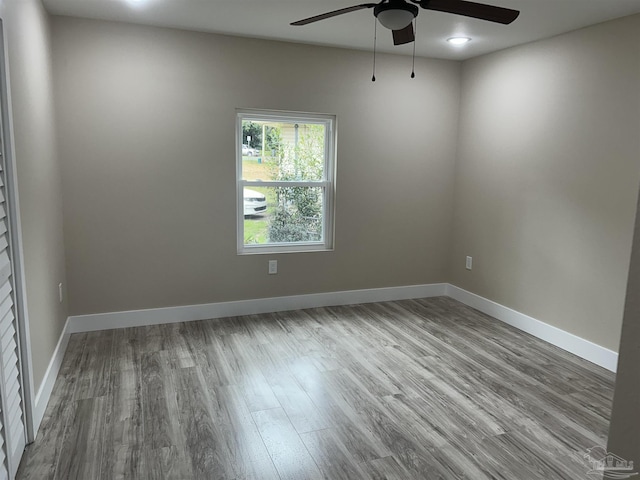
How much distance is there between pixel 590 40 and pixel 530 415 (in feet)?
8.42

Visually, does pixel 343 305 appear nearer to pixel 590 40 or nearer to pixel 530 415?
pixel 530 415

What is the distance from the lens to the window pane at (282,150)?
4.14 meters

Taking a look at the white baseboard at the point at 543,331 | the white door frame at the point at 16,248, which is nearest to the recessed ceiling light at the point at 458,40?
the white baseboard at the point at 543,331

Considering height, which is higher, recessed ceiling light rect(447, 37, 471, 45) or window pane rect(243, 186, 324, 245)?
recessed ceiling light rect(447, 37, 471, 45)

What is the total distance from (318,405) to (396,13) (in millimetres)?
2077

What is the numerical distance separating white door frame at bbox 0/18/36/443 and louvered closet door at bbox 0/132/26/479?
0.03 m

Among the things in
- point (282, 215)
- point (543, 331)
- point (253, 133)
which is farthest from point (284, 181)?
point (543, 331)

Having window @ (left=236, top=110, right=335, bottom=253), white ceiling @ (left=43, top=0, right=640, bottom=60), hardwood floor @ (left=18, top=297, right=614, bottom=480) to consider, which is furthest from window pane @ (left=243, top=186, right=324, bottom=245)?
white ceiling @ (left=43, top=0, right=640, bottom=60)

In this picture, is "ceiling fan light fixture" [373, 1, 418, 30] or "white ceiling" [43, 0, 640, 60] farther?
"white ceiling" [43, 0, 640, 60]

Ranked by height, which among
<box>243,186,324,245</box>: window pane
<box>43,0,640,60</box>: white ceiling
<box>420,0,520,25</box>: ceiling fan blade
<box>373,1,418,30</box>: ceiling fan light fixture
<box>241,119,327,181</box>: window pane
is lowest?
<box>243,186,324,245</box>: window pane

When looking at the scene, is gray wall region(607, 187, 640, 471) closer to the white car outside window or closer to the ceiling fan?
the ceiling fan

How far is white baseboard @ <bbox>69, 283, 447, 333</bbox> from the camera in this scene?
3799 millimetres

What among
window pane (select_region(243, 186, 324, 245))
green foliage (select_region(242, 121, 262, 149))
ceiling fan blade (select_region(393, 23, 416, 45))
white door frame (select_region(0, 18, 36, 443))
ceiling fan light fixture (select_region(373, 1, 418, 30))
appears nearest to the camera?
white door frame (select_region(0, 18, 36, 443))

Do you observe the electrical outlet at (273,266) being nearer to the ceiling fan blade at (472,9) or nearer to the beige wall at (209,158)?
→ the beige wall at (209,158)
